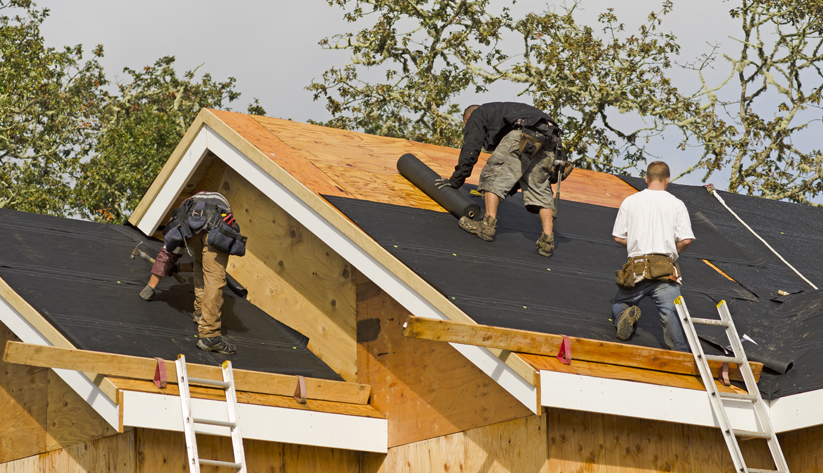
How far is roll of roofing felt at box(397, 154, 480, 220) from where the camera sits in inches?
318

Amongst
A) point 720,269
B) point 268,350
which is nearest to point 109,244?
point 268,350

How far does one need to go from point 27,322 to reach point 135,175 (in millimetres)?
13394

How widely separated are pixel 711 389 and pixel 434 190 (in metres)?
3.61

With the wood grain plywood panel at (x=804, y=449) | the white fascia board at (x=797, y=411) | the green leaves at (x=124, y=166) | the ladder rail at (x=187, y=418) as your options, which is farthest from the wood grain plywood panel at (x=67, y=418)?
the green leaves at (x=124, y=166)

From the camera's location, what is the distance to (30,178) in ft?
70.5

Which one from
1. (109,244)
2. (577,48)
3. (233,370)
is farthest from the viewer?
(577,48)

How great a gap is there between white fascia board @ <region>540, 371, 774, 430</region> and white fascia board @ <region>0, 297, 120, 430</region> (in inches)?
119

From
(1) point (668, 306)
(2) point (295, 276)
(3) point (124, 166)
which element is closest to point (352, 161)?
(2) point (295, 276)

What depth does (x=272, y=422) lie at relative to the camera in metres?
6.84

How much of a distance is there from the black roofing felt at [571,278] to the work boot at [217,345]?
5.04 feet

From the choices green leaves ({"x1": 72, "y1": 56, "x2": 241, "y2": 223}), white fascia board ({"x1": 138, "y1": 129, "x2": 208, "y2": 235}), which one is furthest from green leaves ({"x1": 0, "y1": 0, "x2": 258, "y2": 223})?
white fascia board ({"x1": 138, "y1": 129, "x2": 208, "y2": 235})

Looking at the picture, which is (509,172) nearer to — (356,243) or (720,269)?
(356,243)

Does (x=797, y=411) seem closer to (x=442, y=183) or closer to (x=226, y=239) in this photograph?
(x=442, y=183)

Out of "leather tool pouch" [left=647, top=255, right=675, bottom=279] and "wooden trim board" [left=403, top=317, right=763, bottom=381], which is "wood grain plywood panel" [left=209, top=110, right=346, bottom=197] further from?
"leather tool pouch" [left=647, top=255, right=675, bottom=279]
